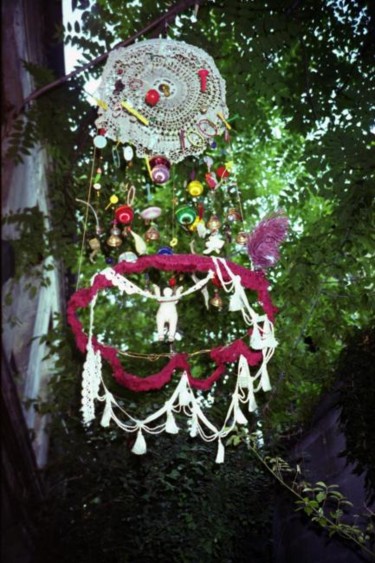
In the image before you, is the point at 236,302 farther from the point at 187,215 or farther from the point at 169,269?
the point at 187,215

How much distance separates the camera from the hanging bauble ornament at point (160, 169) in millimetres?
5574

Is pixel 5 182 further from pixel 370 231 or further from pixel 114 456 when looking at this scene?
pixel 370 231

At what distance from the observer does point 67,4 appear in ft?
21.5

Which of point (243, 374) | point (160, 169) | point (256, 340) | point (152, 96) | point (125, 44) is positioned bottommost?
point (243, 374)

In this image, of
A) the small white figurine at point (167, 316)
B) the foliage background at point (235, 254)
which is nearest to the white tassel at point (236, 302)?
the small white figurine at point (167, 316)

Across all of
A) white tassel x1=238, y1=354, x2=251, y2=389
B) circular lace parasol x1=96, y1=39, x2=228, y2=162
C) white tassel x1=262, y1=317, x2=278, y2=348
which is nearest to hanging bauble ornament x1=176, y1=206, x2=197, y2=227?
circular lace parasol x1=96, y1=39, x2=228, y2=162

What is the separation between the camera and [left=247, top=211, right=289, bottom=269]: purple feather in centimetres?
527

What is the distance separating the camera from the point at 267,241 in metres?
5.29

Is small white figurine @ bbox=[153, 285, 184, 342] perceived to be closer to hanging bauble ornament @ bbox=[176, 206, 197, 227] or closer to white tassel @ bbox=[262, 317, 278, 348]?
hanging bauble ornament @ bbox=[176, 206, 197, 227]

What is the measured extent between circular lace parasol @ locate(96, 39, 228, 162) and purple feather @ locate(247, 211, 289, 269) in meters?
0.81

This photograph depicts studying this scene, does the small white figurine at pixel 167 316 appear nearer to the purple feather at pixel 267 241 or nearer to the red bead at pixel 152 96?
the purple feather at pixel 267 241

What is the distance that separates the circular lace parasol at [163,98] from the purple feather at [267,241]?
81cm

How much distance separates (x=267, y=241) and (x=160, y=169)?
2.86 feet

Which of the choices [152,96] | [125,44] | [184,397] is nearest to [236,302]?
[184,397]
